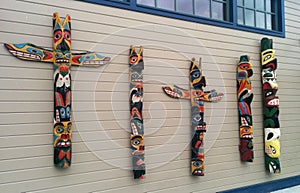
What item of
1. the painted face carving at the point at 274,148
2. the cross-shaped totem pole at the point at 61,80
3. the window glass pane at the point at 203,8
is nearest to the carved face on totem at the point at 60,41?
the cross-shaped totem pole at the point at 61,80

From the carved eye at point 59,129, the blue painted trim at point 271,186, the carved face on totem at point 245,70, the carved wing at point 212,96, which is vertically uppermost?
the carved face on totem at point 245,70

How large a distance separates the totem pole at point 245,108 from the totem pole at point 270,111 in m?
0.39

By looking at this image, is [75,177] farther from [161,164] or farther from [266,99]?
[266,99]

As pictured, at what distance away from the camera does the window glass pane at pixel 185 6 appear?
13.1 ft

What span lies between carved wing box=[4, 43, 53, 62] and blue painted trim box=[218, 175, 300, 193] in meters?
3.01

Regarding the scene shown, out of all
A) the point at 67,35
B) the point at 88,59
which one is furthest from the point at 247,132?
the point at 67,35

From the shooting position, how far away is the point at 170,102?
3732 millimetres

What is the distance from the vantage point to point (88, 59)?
3.16 metres

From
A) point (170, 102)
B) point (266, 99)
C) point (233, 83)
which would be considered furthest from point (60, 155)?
point (266, 99)

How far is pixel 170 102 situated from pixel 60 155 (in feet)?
5.04

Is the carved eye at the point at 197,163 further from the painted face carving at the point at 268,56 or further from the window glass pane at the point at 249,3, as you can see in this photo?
the window glass pane at the point at 249,3

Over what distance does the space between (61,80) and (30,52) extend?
40cm

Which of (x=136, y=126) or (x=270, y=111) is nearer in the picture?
(x=136, y=126)

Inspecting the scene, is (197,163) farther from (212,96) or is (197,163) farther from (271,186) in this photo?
(271,186)
